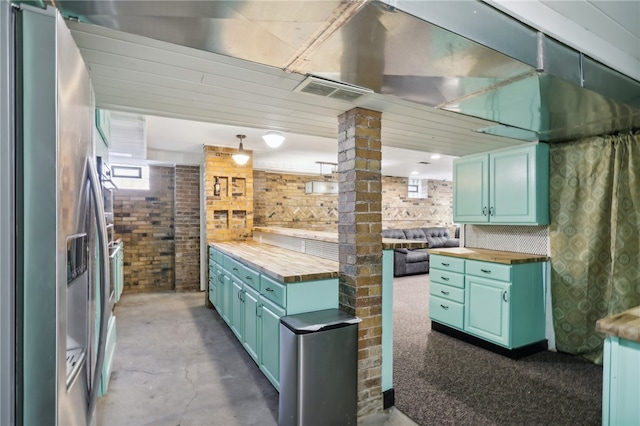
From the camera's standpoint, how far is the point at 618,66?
1771 millimetres

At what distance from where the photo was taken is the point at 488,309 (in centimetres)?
328

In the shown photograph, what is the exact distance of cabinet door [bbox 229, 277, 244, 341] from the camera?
325 centimetres

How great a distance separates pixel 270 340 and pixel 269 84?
6.02 feet

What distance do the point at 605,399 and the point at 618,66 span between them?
66.6 inches

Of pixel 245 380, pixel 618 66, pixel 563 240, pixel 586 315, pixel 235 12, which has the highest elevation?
pixel 618 66

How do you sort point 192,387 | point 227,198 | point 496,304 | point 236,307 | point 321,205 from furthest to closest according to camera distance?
point 321,205
point 227,198
point 236,307
point 496,304
point 192,387

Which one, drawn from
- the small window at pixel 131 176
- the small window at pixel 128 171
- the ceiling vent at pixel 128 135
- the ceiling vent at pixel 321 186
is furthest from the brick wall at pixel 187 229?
the ceiling vent at pixel 321 186

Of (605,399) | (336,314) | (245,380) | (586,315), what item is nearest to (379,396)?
(336,314)

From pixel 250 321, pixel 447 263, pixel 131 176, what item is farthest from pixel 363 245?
pixel 131 176

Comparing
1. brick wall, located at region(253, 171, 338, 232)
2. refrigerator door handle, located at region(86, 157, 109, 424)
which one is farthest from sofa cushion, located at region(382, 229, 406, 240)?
refrigerator door handle, located at region(86, 157, 109, 424)

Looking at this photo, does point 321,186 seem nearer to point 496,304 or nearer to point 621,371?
point 496,304

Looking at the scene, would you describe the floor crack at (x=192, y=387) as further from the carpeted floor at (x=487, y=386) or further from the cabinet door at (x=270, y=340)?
the carpeted floor at (x=487, y=386)

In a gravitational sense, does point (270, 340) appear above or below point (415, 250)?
below

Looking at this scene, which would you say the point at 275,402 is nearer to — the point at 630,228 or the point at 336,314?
the point at 336,314
